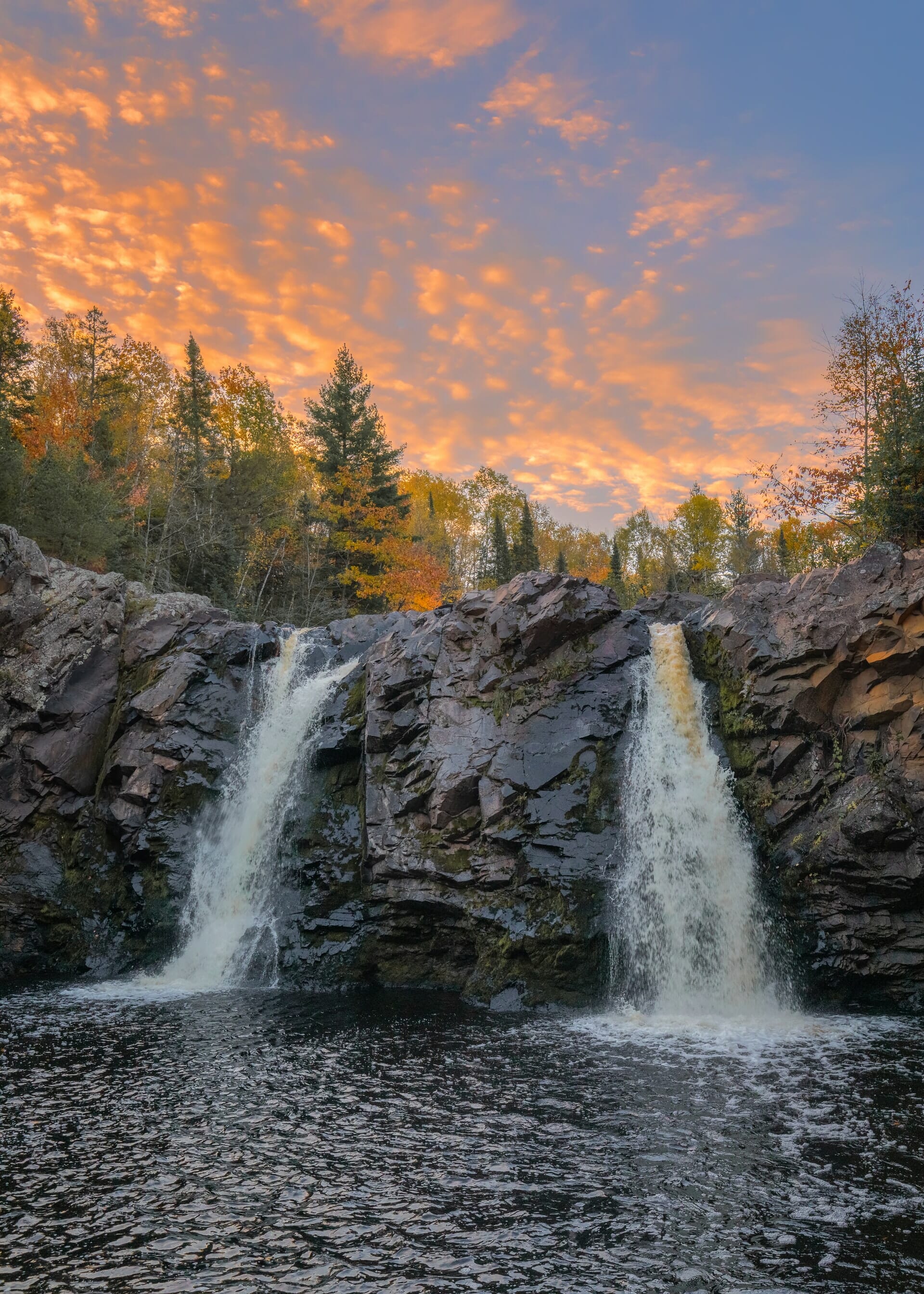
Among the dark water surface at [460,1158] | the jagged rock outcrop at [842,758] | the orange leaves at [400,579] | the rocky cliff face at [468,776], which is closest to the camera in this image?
the dark water surface at [460,1158]

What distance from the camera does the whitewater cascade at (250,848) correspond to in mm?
14648

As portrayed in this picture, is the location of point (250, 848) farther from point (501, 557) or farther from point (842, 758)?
point (501, 557)

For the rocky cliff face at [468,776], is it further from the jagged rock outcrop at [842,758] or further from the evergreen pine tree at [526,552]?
the evergreen pine tree at [526,552]

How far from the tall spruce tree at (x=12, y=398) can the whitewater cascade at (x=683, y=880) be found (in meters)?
19.0

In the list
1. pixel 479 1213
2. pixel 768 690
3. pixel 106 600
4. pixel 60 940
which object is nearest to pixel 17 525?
pixel 106 600

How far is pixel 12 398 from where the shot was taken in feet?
95.4

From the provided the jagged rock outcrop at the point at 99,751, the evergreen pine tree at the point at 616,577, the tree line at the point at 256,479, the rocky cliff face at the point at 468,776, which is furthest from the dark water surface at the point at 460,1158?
the evergreen pine tree at the point at 616,577

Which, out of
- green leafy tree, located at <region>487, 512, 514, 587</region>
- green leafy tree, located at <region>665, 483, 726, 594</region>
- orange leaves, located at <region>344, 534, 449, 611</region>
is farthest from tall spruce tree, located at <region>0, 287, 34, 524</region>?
green leafy tree, located at <region>665, 483, 726, 594</region>

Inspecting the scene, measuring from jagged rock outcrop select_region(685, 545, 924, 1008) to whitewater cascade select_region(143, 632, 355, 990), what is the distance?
894 cm

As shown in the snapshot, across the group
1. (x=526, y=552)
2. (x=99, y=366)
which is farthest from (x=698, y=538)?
(x=99, y=366)

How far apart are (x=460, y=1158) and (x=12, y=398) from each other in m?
30.7

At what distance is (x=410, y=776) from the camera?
15.4 metres

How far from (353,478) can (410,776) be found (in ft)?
78.1

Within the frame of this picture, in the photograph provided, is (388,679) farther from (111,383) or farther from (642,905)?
(111,383)
